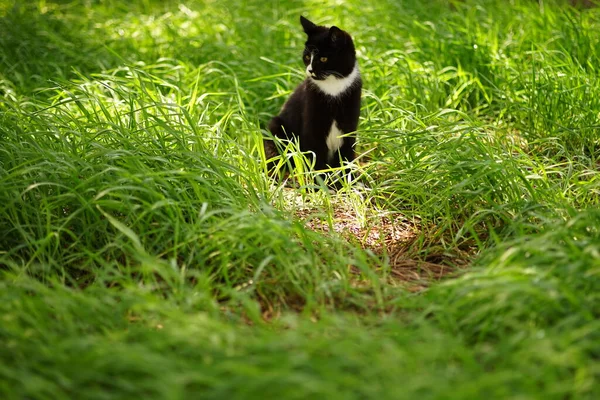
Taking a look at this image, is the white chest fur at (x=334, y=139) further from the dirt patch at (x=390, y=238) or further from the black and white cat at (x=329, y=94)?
the dirt patch at (x=390, y=238)

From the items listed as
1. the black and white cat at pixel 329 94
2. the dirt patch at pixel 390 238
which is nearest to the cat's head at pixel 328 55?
the black and white cat at pixel 329 94

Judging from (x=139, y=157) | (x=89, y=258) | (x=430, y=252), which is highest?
(x=139, y=157)

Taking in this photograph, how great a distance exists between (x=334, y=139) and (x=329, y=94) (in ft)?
0.75

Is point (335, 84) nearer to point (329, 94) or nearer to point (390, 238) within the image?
point (329, 94)

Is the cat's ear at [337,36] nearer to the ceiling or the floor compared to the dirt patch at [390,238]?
nearer to the ceiling

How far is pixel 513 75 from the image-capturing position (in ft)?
13.3

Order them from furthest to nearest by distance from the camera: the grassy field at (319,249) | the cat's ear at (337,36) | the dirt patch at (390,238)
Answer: the cat's ear at (337,36)
the dirt patch at (390,238)
the grassy field at (319,249)

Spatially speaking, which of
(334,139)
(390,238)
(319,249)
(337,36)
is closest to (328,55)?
(337,36)

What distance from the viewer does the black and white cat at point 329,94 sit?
3586 mm

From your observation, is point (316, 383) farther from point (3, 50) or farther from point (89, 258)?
point (3, 50)

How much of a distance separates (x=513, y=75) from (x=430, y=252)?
5.37ft

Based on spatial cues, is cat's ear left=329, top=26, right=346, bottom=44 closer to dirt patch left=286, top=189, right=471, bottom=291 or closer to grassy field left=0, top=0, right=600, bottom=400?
grassy field left=0, top=0, right=600, bottom=400

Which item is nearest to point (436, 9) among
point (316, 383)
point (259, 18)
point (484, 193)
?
point (259, 18)

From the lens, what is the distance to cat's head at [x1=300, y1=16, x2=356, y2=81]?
3.58m
